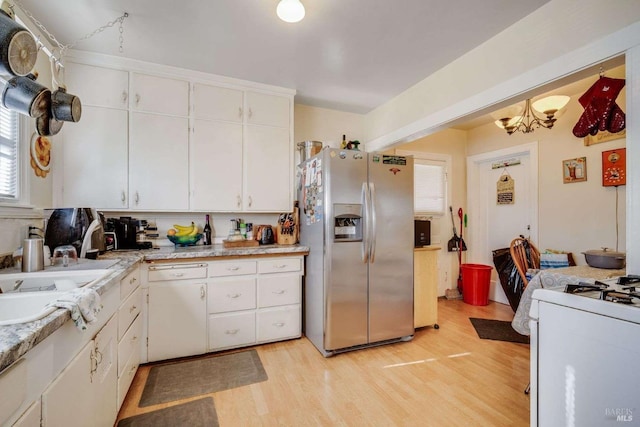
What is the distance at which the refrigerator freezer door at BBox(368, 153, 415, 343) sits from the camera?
2.53m

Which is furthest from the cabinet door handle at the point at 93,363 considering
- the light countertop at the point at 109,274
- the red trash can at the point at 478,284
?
the red trash can at the point at 478,284

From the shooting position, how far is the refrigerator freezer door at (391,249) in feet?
8.30

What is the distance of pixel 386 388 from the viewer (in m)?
1.95

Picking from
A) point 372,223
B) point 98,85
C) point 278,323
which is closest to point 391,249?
point 372,223

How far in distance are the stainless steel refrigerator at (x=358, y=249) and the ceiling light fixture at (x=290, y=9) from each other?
3.29 ft

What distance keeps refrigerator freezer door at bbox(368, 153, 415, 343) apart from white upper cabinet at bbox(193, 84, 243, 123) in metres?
1.42

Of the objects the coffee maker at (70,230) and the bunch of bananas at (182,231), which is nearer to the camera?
the coffee maker at (70,230)

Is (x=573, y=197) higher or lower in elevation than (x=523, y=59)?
lower

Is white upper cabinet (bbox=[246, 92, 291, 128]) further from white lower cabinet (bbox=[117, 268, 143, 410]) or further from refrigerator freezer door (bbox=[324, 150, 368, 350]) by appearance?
white lower cabinet (bbox=[117, 268, 143, 410])

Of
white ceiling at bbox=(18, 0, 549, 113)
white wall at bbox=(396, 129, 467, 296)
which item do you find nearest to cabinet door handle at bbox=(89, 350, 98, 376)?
white ceiling at bbox=(18, 0, 549, 113)

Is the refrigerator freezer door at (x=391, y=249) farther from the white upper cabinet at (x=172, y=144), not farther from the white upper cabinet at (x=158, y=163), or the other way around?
the white upper cabinet at (x=158, y=163)

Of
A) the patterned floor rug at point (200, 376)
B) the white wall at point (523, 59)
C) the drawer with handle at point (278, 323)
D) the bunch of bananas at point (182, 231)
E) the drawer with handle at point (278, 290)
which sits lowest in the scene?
the patterned floor rug at point (200, 376)

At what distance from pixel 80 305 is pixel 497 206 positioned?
4.63 metres

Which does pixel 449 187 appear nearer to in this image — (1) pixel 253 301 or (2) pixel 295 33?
(2) pixel 295 33
